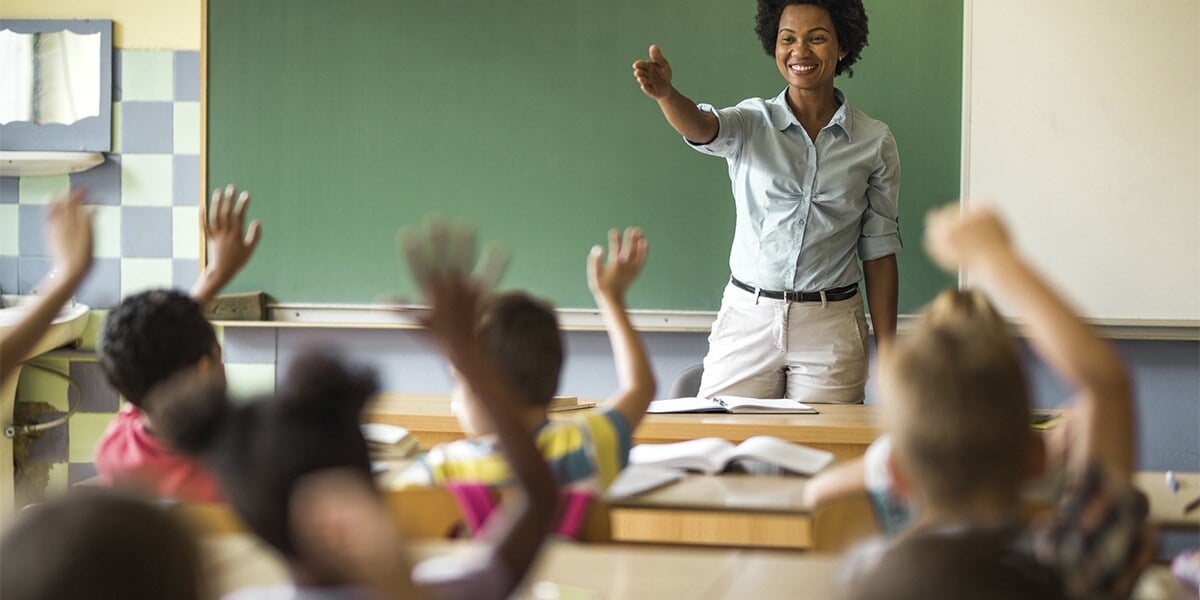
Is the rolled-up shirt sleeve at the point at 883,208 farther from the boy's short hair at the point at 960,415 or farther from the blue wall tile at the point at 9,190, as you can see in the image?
the blue wall tile at the point at 9,190

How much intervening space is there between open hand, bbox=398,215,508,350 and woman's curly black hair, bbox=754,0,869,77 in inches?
101

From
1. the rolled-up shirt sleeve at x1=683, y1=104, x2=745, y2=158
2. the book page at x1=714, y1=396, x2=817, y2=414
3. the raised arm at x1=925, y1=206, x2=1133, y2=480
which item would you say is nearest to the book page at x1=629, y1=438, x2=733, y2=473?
the book page at x1=714, y1=396, x2=817, y2=414

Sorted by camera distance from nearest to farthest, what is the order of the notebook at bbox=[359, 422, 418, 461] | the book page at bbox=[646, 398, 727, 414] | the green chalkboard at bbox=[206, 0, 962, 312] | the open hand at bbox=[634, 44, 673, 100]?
the notebook at bbox=[359, 422, 418, 461]
the book page at bbox=[646, 398, 727, 414]
the open hand at bbox=[634, 44, 673, 100]
the green chalkboard at bbox=[206, 0, 962, 312]

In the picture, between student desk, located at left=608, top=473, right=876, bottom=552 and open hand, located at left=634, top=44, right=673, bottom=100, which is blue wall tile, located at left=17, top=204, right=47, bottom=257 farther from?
student desk, located at left=608, top=473, right=876, bottom=552

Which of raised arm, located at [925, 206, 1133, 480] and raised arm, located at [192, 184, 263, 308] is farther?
raised arm, located at [192, 184, 263, 308]

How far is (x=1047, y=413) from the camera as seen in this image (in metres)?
2.79

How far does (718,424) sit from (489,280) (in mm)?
1805

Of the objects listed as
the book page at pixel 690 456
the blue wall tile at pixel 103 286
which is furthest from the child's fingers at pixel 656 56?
the blue wall tile at pixel 103 286

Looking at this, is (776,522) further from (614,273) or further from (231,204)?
(231,204)

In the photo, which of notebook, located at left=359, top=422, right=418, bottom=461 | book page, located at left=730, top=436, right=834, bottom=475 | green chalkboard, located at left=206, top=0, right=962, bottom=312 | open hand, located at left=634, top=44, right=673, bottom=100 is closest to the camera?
book page, located at left=730, top=436, right=834, bottom=475

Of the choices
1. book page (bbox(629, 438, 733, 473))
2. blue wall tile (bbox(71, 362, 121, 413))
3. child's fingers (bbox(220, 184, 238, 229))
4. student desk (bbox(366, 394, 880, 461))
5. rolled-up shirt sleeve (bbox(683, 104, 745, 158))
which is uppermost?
rolled-up shirt sleeve (bbox(683, 104, 745, 158))

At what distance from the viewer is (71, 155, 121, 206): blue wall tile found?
13.4ft

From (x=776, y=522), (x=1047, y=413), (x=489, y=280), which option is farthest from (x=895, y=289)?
(x=489, y=280)

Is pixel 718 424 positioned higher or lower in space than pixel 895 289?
lower
